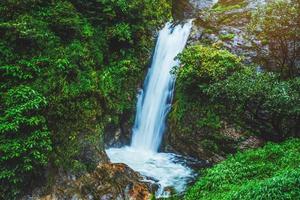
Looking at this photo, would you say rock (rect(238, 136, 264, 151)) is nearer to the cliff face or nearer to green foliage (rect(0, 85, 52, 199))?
the cliff face

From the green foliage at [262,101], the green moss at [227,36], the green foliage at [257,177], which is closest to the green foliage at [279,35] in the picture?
the green moss at [227,36]

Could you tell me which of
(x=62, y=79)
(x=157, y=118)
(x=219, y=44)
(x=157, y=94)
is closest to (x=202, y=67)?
(x=219, y=44)

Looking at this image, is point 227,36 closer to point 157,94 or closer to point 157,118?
point 157,94

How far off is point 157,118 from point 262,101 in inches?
176

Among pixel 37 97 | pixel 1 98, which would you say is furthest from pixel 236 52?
pixel 1 98

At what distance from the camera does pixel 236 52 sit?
13203mm

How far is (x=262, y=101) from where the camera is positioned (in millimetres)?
9977

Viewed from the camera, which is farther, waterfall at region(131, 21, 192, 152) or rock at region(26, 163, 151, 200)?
waterfall at region(131, 21, 192, 152)

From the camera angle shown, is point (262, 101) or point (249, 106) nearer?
point (262, 101)

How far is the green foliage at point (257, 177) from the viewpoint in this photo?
22.8ft

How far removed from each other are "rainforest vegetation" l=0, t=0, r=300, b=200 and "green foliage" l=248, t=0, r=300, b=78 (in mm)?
32

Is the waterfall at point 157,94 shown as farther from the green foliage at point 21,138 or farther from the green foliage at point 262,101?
the green foliage at point 21,138

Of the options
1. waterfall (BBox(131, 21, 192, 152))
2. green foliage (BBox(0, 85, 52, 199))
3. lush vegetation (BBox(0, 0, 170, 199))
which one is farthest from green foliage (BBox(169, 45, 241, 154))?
green foliage (BBox(0, 85, 52, 199))

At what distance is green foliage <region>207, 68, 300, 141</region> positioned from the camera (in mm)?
9703
